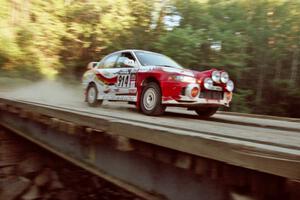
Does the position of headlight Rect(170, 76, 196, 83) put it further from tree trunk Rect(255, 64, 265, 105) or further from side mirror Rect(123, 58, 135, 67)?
tree trunk Rect(255, 64, 265, 105)

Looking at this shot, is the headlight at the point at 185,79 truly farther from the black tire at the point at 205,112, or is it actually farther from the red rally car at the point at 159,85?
the black tire at the point at 205,112

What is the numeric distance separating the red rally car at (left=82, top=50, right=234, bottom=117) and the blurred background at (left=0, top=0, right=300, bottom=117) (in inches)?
386

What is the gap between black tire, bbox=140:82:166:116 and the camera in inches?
269

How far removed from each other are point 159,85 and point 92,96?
3.26 meters

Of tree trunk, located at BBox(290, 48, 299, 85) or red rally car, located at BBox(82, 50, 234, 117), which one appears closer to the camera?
red rally car, located at BBox(82, 50, 234, 117)

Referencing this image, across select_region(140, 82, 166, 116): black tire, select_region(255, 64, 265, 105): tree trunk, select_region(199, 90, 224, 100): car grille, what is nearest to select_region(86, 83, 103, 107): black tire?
select_region(140, 82, 166, 116): black tire

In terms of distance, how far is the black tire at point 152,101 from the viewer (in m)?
6.84

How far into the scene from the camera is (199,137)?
308cm

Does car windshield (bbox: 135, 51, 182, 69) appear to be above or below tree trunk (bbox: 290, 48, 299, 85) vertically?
below

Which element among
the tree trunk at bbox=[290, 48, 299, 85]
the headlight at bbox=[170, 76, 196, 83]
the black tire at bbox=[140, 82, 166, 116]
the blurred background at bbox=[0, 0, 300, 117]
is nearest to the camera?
the headlight at bbox=[170, 76, 196, 83]

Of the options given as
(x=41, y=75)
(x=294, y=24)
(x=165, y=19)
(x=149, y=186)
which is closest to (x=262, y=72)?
(x=294, y=24)

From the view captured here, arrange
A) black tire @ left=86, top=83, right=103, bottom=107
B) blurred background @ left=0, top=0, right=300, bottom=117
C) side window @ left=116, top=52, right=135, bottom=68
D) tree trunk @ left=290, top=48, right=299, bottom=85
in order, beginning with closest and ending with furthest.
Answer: side window @ left=116, top=52, right=135, bottom=68 < black tire @ left=86, top=83, right=103, bottom=107 < tree trunk @ left=290, top=48, right=299, bottom=85 < blurred background @ left=0, top=0, right=300, bottom=117

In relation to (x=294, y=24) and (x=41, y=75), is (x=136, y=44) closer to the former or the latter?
(x=41, y=75)

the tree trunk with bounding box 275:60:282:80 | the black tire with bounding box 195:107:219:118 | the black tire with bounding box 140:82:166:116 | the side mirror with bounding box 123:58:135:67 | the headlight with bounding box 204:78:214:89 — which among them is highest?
the tree trunk with bounding box 275:60:282:80
